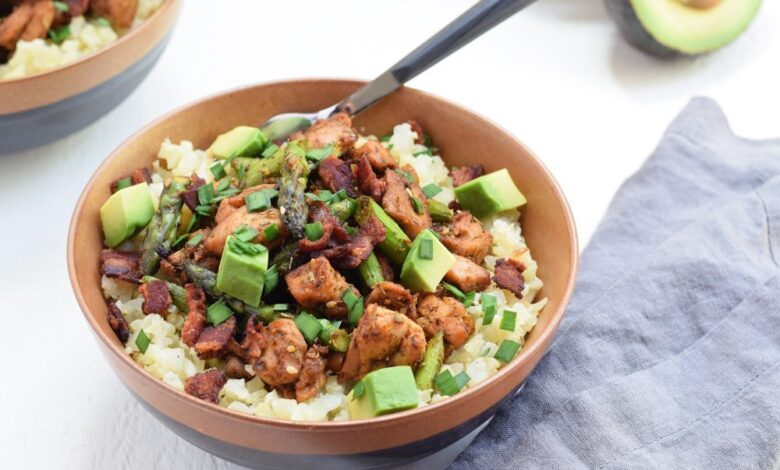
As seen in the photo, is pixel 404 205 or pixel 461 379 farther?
pixel 404 205

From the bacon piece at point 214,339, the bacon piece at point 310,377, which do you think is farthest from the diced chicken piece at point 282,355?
the bacon piece at point 214,339

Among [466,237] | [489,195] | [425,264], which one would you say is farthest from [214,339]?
[489,195]

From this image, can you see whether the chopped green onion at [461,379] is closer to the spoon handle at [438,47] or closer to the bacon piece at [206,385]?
the bacon piece at [206,385]

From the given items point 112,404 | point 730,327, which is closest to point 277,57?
point 112,404

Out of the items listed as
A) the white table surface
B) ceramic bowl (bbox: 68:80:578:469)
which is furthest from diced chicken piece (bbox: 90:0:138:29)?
ceramic bowl (bbox: 68:80:578:469)

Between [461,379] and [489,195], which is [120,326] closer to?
[461,379]

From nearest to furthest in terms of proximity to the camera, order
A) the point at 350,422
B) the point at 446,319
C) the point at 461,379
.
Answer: the point at 350,422
the point at 461,379
the point at 446,319

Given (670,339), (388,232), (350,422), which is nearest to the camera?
(350,422)
